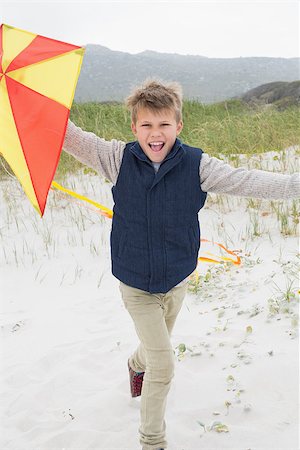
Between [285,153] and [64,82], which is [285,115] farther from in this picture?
[64,82]

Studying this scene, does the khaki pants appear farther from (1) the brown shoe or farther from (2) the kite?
(2) the kite

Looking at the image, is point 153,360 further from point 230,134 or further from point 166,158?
point 230,134

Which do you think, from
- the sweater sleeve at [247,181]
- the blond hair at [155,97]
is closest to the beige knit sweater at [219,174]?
the sweater sleeve at [247,181]

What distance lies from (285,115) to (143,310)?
7135 mm

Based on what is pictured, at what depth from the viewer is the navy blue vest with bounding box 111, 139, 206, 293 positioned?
2.07 meters

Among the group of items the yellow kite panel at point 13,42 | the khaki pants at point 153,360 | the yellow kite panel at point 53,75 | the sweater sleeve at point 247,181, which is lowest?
the khaki pants at point 153,360

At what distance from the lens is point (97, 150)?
222cm

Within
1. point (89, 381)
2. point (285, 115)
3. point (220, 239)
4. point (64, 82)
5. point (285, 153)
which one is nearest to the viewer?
point (64, 82)

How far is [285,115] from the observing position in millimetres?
8312

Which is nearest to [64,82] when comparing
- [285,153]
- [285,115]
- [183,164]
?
[183,164]

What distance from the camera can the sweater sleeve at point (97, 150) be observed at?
7.26ft

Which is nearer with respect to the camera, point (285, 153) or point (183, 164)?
point (183, 164)

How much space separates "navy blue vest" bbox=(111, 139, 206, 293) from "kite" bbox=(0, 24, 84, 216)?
36 centimetres

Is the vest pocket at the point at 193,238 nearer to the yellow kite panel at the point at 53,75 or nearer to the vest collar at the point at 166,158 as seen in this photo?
the vest collar at the point at 166,158
